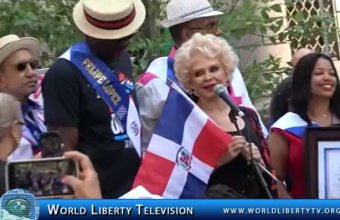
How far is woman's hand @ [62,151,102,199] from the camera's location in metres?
3.67

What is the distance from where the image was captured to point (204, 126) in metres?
4.71

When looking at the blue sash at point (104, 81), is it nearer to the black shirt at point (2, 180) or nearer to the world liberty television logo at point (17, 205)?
the black shirt at point (2, 180)

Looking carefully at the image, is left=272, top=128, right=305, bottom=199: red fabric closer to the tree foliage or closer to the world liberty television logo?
the world liberty television logo

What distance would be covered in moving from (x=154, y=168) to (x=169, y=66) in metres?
0.95

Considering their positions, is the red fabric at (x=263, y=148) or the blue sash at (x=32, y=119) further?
the blue sash at (x=32, y=119)

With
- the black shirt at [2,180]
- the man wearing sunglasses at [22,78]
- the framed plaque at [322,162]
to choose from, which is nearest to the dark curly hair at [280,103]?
the framed plaque at [322,162]

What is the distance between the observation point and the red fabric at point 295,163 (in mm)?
4898

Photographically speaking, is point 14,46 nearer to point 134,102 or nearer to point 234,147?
point 134,102

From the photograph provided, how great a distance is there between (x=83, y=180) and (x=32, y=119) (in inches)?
67.4

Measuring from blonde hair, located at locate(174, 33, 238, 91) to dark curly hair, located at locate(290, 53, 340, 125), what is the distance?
42 cm

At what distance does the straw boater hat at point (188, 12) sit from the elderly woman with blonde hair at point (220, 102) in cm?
65

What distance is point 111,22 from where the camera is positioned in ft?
17.3

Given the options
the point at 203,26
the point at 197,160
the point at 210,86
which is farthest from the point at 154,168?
the point at 203,26

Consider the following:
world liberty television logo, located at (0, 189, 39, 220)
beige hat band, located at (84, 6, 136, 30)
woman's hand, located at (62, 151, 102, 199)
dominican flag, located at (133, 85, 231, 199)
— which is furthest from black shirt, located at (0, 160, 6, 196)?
beige hat band, located at (84, 6, 136, 30)
